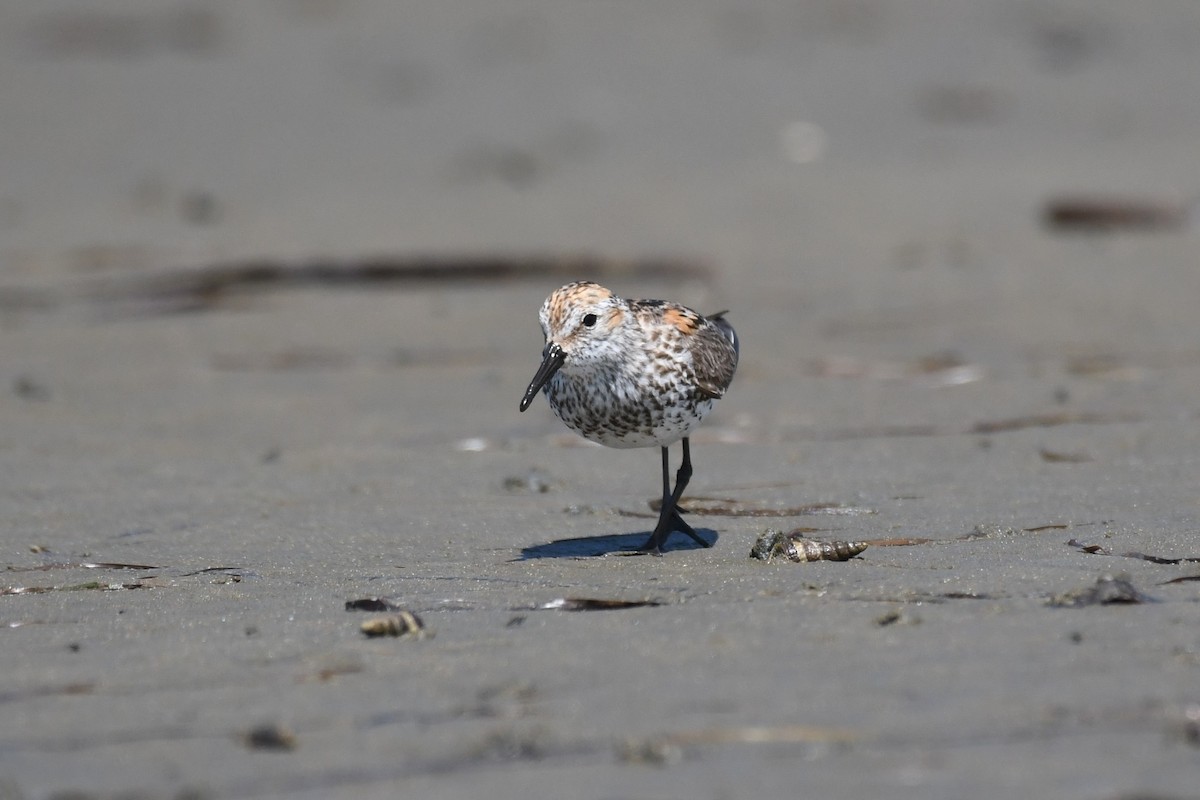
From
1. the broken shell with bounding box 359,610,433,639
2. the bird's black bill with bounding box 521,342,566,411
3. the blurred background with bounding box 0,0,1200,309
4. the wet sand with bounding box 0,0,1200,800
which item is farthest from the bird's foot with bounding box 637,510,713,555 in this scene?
the blurred background with bounding box 0,0,1200,309

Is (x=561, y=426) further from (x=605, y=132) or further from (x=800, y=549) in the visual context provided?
(x=605, y=132)

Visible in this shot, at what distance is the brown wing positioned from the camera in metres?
6.20

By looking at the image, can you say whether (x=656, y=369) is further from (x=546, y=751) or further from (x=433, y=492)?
(x=546, y=751)

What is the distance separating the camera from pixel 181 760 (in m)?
3.60

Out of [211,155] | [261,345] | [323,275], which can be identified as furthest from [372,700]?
[211,155]

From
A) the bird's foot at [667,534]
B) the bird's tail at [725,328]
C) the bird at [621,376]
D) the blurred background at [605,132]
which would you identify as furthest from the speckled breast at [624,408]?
the blurred background at [605,132]

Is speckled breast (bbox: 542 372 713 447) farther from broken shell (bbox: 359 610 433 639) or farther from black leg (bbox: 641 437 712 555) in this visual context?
broken shell (bbox: 359 610 433 639)

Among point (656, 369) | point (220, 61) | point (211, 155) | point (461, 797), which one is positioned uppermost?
point (220, 61)

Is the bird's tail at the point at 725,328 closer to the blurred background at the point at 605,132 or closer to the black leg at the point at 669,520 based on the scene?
the black leg at the point at 669,520

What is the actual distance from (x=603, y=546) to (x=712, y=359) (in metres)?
0.92

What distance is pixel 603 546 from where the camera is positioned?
5.87 meters

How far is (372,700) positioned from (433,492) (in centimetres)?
278

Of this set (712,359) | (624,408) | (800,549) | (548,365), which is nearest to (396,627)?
(800,549)

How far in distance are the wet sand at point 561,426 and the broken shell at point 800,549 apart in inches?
2.9
